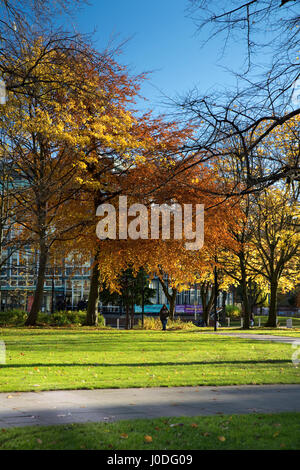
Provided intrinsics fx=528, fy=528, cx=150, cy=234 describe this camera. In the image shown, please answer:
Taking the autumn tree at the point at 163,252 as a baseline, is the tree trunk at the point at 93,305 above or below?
below

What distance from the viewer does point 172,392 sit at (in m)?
9.09

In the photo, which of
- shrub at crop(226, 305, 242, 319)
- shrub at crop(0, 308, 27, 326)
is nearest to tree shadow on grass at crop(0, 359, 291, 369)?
shrub at crop(0, 308, 27, 326)

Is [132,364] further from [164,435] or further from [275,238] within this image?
[275,238]

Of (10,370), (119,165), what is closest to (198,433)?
(10,370)

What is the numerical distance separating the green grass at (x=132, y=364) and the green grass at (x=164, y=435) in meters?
3.20

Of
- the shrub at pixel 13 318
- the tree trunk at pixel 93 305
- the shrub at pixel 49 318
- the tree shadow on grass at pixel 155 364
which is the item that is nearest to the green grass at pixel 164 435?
the tree shadow on grass at pixel 155 364

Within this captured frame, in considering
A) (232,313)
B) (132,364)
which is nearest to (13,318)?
(132,364)

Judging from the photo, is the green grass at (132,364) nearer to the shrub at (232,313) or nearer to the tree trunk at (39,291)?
the tree trunk at (39,291)

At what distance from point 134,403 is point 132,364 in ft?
16.6

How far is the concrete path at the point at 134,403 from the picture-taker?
674 centimetres

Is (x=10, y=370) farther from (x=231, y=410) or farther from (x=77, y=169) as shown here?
(x=77, y=169)

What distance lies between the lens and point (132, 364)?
12.9 metres

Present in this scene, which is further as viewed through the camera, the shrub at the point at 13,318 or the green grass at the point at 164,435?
the shrub at the point at 13,318
